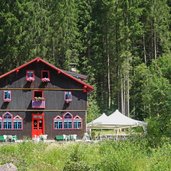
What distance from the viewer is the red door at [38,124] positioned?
41094mm

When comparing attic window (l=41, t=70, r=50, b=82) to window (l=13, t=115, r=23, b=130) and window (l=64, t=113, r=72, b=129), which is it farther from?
window (l=13, t=115, r=23, b=130)

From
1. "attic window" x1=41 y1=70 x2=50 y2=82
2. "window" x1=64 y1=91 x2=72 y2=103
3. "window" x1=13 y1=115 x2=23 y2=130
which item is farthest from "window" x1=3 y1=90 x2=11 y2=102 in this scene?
"window" x1=64 y1=91 x2=72 y2=103

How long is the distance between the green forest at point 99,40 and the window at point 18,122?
8542 millimetres

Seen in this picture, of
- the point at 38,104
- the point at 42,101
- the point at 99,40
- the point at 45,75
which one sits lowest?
the point at 38,104

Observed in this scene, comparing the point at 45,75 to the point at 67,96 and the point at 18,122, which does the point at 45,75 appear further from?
the point at 18,122

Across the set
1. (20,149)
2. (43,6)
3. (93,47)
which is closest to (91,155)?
(20,149)

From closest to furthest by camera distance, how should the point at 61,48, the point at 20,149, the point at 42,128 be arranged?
1. the point at 20,149
2. the point at 42,128
3. the point at 61,48

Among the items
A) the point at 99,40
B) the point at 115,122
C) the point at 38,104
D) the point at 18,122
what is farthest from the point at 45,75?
the point at 99,40

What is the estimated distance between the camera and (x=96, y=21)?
55781mm

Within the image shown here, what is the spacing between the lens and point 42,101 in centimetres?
4097

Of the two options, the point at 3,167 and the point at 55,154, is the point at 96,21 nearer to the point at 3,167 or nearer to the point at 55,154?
the point at 55,154

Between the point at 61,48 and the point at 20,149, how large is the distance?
32.3 meters

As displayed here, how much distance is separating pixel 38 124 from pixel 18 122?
1.51 metres

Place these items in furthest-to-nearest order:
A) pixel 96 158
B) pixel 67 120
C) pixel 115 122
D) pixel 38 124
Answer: pixel 67 120 → pixel 38 124 → pixel 115 122 → pixel 96 158
